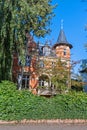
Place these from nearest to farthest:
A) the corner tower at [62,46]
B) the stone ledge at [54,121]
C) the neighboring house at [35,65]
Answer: the stone ledge at [54,121], the neighboring house at [35,65], the corner tower at [62,46]

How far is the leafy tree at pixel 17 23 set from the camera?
84.1 ft

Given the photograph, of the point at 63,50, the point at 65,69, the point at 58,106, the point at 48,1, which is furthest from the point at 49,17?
the point at 63,50

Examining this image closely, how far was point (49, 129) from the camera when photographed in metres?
15.3

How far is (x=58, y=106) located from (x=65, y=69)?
16.7 meters

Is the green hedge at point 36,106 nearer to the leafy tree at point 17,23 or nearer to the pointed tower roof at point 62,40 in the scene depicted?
the leafy tree at point 17,23

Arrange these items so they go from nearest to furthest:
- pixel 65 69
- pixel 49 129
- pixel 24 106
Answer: pixel 49 129, pixel 24 106, pixel 65 69

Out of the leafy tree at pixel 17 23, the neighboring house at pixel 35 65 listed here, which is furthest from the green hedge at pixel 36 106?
the neighboring house at pixel 35 65

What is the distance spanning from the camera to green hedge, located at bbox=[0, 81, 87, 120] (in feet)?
62.4

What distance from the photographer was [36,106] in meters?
19.8

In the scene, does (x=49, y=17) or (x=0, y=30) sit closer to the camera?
(x=0, y=30)

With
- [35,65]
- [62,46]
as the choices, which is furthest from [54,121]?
[62,46]

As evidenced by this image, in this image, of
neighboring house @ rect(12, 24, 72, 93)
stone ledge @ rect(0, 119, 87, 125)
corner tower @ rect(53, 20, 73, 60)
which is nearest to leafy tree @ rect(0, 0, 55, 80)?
neighboring house @ rect(12, 24, 72, 93)

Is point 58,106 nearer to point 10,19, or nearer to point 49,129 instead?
point 49,129

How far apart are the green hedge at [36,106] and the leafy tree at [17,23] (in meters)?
6.43
